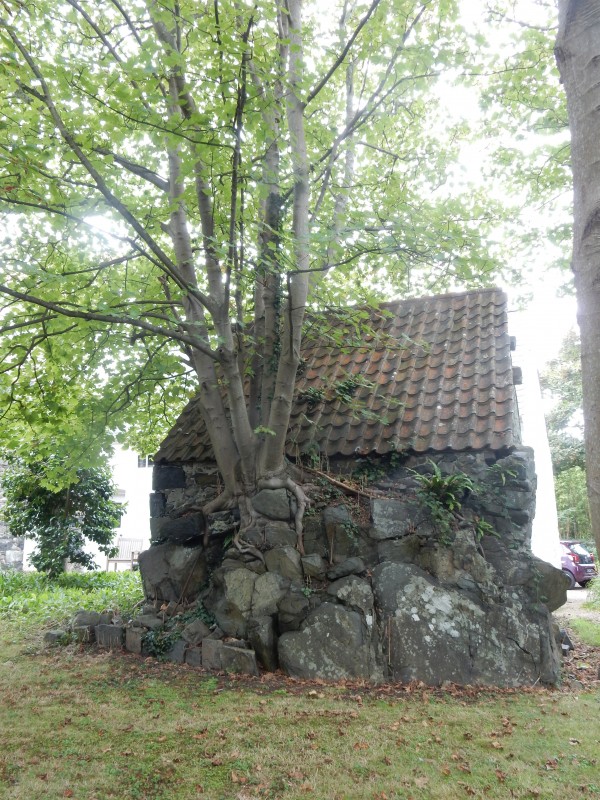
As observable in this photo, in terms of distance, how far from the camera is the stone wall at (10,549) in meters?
15.3

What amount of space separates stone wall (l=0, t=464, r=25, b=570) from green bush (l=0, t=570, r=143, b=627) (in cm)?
154

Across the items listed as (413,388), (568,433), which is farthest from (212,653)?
(568,433)

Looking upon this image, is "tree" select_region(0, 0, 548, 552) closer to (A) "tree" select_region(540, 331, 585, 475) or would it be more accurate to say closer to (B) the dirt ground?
(B) the dirt ground

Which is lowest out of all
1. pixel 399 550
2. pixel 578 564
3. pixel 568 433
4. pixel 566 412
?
pixel 578 564

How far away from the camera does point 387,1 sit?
6.73 m

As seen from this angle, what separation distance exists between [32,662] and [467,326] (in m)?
6.78

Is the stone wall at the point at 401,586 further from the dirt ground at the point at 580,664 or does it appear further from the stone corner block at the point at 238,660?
the dirt ground at the point at 580,664

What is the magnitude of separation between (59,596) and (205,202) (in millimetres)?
7300

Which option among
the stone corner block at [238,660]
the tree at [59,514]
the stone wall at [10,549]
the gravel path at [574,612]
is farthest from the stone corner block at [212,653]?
the stone wall at [10,549]

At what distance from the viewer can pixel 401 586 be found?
6324 millimetres

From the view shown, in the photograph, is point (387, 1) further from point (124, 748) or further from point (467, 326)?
point (124, 748)

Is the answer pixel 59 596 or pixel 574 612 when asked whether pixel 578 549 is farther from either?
pixel 59 596

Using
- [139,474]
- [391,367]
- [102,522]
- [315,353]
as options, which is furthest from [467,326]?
[139,474]

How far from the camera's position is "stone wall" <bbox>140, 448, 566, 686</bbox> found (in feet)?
19.9
